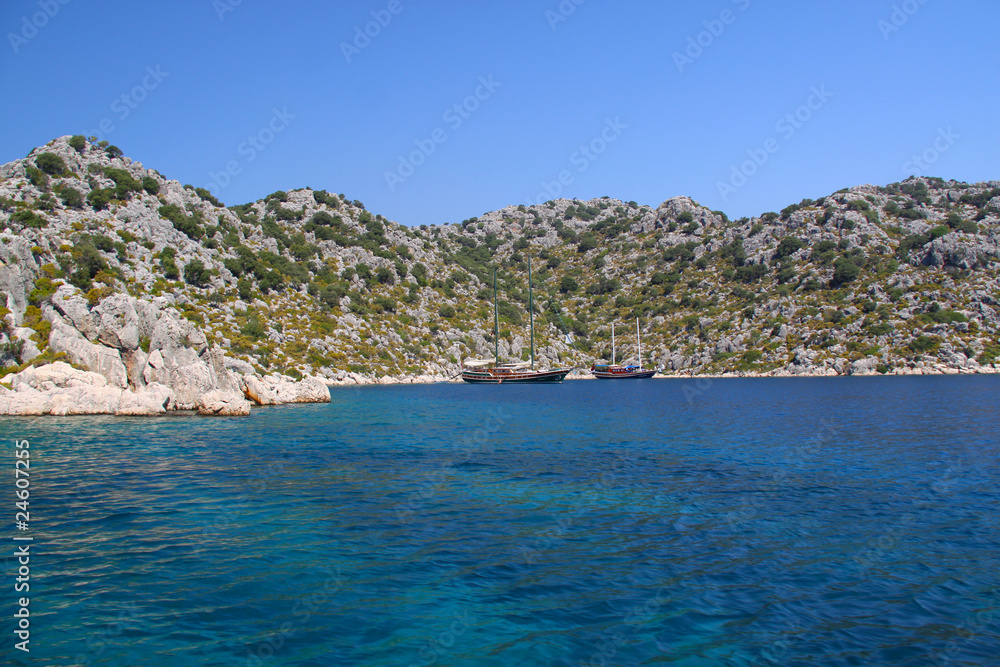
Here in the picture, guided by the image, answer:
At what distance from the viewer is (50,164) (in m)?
96.2

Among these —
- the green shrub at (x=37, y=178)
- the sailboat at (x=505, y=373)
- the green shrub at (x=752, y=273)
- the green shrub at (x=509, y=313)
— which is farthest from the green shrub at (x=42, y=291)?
the green shrub at (x=752, y=273)

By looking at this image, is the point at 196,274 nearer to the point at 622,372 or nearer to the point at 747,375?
the point at 622,372

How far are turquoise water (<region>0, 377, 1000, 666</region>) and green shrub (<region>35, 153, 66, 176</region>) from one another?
292 ft

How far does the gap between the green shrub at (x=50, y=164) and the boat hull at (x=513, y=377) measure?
247 ft

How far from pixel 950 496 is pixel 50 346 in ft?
180

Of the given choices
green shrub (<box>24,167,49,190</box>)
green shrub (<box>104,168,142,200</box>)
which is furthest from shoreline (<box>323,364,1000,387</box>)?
green shrub (<box>24,167,49,190</box>)

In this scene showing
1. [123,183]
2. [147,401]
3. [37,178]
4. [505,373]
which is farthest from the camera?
[505,373]

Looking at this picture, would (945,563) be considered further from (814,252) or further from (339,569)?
(814,252)

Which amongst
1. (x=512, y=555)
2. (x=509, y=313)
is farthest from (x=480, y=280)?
(x=512, y=555)

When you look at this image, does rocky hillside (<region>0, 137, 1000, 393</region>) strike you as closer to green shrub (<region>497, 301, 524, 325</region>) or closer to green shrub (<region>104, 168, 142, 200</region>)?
green shrub (<region>104, 168, 142, 200</region>)

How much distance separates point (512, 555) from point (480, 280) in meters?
147

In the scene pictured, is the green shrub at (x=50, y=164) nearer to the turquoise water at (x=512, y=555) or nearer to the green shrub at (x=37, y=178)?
the green shrub at (x=37, y=178)

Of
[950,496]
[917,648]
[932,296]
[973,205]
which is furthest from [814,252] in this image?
[917,648]

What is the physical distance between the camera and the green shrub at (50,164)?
314 ft
